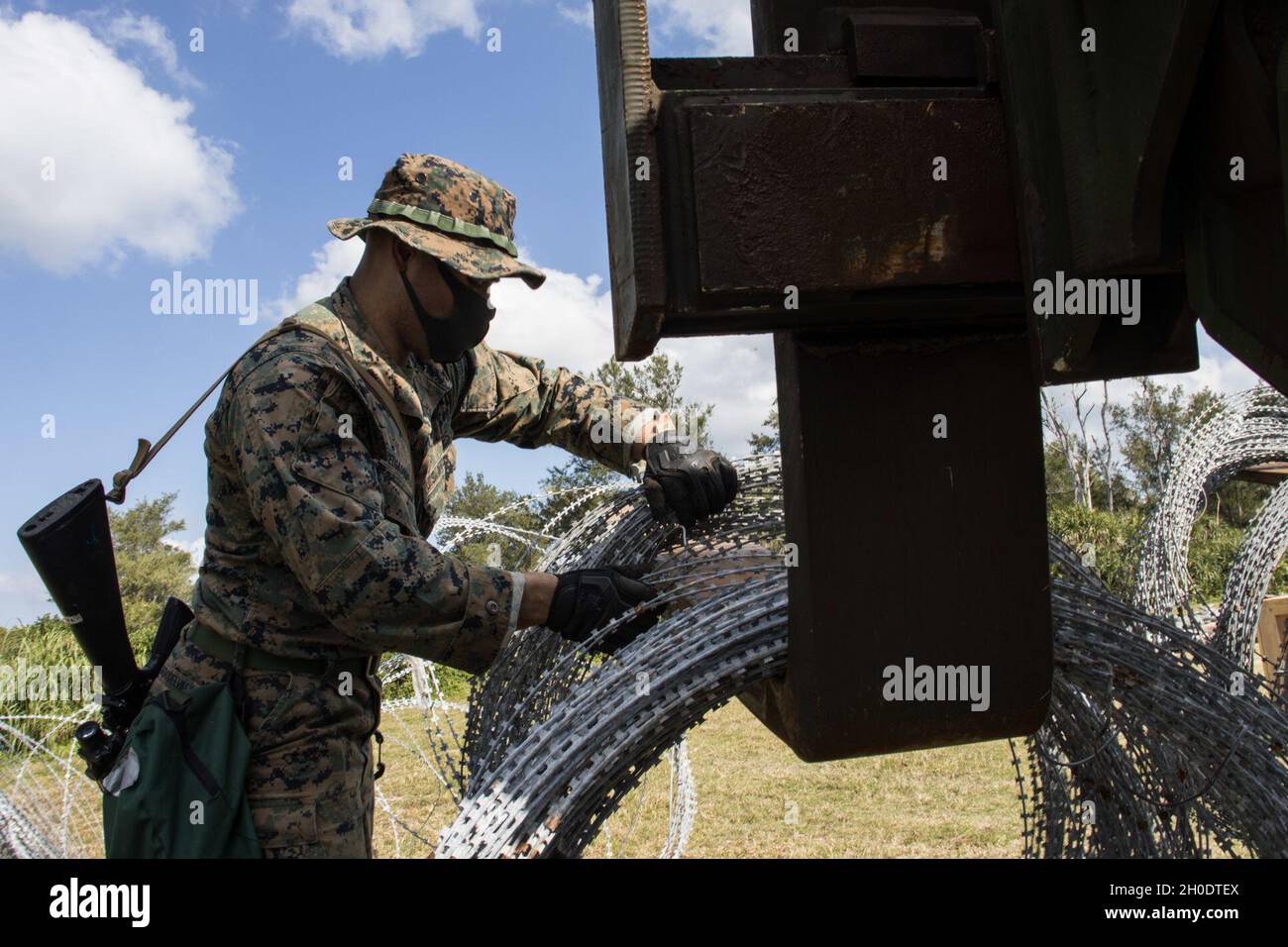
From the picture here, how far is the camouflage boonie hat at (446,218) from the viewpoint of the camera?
2830mm

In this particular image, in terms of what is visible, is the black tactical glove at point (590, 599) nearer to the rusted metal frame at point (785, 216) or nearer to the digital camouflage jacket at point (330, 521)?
the digital camouflage jacket at point (330, 521)

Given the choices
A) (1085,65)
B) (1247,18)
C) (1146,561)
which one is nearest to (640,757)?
(1085,65)

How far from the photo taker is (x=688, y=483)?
2.72 metres

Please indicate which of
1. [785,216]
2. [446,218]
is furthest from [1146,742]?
[446,218]

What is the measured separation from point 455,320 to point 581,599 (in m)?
0.91

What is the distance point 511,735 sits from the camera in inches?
114

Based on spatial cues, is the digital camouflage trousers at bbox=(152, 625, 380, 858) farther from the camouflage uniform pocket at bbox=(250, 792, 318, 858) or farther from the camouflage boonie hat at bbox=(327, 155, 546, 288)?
the camouflage boonie hat at bbox=(327, 155, 546, 288)

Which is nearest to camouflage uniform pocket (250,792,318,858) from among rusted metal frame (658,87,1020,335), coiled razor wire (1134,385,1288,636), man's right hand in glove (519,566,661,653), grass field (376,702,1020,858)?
man's right hand in glove (519,566,661,653)

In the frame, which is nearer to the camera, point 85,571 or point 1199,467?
point 85,571

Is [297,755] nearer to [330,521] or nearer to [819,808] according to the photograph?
[330,521]

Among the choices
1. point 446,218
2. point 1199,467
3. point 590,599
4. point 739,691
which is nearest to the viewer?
point 739,691

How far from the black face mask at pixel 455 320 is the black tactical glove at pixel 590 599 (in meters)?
0.80

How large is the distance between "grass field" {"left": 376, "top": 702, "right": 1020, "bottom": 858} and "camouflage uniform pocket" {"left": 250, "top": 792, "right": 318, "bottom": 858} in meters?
2.66

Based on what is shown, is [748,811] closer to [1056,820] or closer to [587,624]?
[1056,820]
